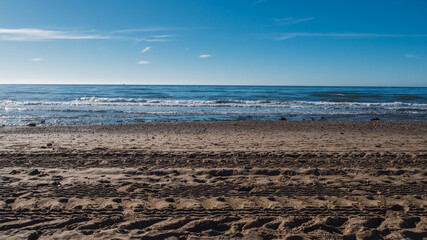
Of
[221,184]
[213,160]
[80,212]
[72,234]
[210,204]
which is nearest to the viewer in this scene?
[72,234]

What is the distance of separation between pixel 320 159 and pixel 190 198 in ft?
12.5

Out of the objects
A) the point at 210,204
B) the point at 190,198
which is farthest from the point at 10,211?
the point at 210,204

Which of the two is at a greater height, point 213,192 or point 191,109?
point 191,109

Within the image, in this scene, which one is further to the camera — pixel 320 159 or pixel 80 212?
pixel 320 159

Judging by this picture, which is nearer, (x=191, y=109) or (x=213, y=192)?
(x=213, y=192)

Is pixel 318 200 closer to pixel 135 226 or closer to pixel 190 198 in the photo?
pixel 190 198

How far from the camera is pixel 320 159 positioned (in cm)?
644

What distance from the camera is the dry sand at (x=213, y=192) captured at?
3207mm

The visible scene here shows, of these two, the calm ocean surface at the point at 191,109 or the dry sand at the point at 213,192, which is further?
the calm ocean surface at the point at 191,109

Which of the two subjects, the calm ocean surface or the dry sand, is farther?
the calm ocean surface

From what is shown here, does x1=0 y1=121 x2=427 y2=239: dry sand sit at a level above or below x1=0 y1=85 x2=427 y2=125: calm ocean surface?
below

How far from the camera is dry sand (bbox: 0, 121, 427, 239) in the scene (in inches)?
126

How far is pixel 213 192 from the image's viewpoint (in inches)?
170

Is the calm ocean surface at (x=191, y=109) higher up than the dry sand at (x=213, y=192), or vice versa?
the calm ocean surface at (x=191, y=109)
